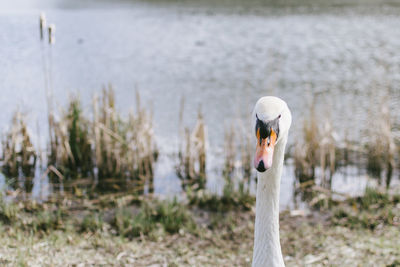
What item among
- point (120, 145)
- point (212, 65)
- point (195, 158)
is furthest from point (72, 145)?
point (212, 65)

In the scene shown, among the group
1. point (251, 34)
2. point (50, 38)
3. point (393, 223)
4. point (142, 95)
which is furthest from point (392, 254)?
point (251, 34)

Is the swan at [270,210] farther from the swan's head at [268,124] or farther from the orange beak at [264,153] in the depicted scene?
the orange beak at [264,153]

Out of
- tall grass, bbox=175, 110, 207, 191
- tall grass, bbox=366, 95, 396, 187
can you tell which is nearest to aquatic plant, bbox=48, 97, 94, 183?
tall grass, bbox=175, 110, 207, 191

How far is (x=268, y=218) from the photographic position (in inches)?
130

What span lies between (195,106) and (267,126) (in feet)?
30.1

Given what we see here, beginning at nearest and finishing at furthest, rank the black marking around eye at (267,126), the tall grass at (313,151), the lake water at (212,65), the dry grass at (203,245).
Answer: the black marking around eye at (267,126)
the dry grass at (203,245)
the tall grass at (313,151)
the lake water at (212,65)

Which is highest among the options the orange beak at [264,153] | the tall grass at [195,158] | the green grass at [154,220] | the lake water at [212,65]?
the lake water at [212,65]

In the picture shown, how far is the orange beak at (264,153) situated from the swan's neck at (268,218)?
0.41 meters

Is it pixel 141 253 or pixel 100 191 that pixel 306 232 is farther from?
pixel 100 191

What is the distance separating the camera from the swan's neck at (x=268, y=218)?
3.28m

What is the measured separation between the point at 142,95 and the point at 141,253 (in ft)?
26.8

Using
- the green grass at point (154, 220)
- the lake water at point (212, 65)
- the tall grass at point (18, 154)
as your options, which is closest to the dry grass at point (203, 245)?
the green grass at point (154, 220)

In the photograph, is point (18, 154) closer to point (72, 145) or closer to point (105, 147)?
point (72, 145)

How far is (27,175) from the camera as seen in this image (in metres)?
7.89
